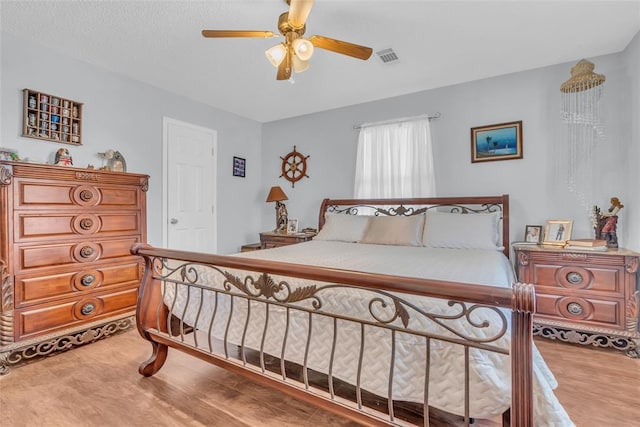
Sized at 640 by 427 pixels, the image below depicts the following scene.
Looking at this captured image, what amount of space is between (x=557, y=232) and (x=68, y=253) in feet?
13.8

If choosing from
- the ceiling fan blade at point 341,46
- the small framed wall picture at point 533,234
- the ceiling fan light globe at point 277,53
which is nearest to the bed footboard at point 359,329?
the ceiling fan light globe at point 277,53

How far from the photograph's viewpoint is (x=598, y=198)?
278 centimetres

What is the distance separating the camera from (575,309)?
7.98 ft

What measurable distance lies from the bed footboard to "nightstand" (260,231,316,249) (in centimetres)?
202

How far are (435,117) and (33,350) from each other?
4.29 meters

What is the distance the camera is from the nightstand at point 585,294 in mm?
2283

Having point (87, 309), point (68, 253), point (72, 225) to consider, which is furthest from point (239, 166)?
point (87, 309)

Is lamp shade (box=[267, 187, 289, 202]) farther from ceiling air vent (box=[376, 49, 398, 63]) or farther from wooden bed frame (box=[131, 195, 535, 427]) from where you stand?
wooden bed frame (box=[131, 195, 535, 427])

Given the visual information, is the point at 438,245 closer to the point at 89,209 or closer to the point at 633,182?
the point at 633,182

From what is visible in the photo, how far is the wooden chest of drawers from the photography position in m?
2.10

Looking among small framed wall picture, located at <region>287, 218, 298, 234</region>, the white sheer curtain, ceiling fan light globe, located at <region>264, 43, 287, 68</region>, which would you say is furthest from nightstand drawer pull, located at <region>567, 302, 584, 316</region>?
small framed wall picture, located at <region>287, 218, 298, 234</region>

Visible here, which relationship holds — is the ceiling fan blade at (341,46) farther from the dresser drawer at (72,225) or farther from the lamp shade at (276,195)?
the lamp shade at (276,195)

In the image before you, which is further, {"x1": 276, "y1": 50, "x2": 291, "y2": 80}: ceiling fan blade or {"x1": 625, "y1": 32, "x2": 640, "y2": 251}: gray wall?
{"x1": 625, "y1": 32, "x2": 640, "y2": 251}: gray wall

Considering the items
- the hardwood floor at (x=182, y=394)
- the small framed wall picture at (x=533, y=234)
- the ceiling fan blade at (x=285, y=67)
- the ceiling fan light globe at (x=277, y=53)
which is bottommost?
the hardwood floor at (x=182, y=394)
